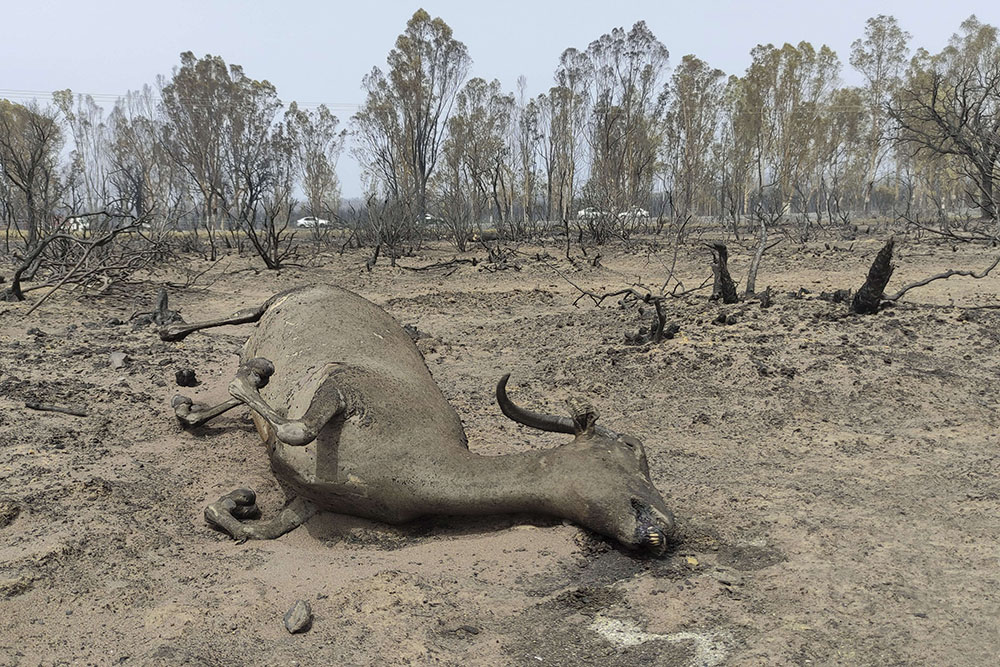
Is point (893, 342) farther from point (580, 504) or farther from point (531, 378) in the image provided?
point (580, 504)

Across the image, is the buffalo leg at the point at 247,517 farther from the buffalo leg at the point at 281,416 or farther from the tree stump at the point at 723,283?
the tree stump at the point at 723,283

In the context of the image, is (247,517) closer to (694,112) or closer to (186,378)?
(186,378)

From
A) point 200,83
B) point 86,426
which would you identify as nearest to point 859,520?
point 86,426

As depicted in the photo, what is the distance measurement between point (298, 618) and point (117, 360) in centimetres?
451

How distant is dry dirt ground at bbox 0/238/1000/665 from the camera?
2.51 metres

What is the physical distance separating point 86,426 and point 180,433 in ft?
1.87

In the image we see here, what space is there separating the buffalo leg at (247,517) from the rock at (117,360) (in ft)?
10.4

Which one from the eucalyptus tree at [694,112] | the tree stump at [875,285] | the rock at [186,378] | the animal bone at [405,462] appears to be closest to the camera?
the animal bone at [405,462]

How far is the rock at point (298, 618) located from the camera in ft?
8.41

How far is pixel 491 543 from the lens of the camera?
3113 mm

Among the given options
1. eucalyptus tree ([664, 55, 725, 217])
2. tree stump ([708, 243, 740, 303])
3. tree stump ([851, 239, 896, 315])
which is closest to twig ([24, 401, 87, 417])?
tree stump ([708, 243, 740, 303])

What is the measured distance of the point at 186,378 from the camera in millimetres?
5617

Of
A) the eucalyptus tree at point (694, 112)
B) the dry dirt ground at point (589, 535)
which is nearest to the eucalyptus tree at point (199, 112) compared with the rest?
the eucalyptus tree at point (694, 112)

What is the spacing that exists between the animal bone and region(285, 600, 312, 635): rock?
0.63 metres
